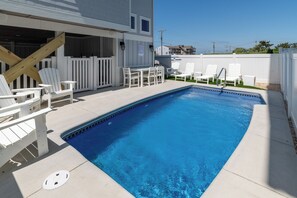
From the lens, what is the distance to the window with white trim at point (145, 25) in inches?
427

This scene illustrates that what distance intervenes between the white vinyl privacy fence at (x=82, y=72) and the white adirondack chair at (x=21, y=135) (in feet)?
12.1

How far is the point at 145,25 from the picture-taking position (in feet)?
36.6

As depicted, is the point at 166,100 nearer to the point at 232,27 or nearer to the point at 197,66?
the point at 197,66


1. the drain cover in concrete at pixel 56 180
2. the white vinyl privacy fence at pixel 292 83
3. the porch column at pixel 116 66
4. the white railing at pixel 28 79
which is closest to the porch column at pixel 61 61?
the white railing at pixel 28 79

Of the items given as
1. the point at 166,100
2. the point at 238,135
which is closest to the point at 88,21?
the point at 166,100

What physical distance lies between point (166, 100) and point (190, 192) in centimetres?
542

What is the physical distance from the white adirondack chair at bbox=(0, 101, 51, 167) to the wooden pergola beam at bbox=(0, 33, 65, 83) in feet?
9.54

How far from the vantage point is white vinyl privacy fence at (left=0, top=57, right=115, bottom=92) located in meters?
6.20

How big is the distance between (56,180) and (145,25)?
10.3 m

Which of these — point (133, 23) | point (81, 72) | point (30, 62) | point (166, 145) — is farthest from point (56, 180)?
point (133, 23)

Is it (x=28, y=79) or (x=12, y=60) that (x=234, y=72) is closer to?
(x=28, y=79)

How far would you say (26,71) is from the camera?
5730mm

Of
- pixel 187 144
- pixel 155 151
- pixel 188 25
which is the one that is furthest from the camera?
pixel 188 25

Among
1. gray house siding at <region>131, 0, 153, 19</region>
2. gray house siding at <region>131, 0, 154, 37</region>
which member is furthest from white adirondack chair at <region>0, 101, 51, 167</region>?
gray house siding at <region>131, 0, 153, 19</region>
